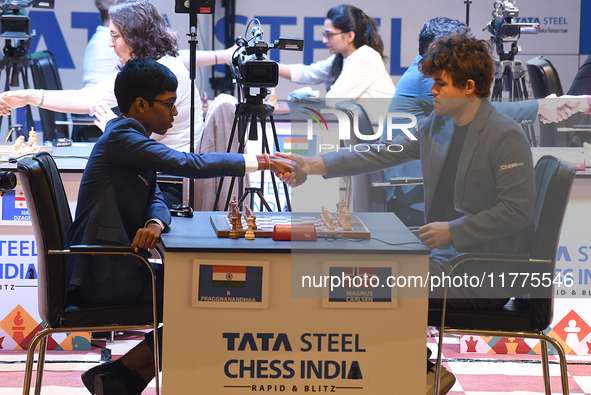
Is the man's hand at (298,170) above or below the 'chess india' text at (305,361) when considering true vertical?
above

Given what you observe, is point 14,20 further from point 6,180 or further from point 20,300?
point 6,180

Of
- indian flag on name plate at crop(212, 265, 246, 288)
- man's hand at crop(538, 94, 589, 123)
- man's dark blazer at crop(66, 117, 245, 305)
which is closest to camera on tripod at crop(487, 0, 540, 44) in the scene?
man's hand at crop(538, 94, 589, 123)

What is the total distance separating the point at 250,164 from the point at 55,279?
0.70 metres

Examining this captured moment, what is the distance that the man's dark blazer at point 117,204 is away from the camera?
1.96 meters

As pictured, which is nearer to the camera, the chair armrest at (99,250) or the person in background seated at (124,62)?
the chair armrest at (99,250)

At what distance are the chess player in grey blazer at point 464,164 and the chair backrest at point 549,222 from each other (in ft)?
0.13

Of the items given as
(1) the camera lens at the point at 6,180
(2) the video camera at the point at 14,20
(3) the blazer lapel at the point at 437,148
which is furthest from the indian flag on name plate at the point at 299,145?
(2) the video camera at the point at 14,20

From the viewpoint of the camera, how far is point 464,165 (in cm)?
191

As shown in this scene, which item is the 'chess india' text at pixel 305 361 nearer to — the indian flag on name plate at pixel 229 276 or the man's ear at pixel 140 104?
the indian flag on name plate at pixel 229 276

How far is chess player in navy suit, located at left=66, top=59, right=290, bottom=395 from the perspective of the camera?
6.43 ft

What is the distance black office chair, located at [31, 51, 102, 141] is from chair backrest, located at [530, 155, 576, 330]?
374 centimetres

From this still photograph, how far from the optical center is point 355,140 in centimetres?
195

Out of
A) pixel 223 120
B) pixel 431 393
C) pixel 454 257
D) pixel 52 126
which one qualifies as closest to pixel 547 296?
pixel 454 257

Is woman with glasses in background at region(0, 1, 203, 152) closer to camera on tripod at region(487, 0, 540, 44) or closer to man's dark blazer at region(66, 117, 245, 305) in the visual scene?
man's dark blazer at region(66, 117, 245, 305)
